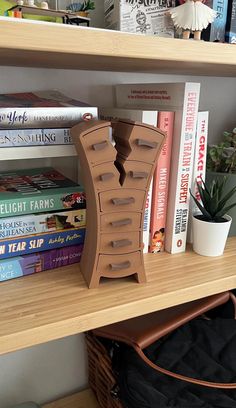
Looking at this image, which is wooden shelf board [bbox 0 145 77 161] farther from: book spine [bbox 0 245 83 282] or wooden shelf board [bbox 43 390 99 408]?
wooden shelf board [bbox 43 390 99 408]

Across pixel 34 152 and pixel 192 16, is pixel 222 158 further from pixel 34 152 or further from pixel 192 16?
pixel 34 152

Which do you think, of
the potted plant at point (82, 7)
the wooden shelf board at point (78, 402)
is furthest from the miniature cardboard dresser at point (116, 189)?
the wooden shelf board at point (78, 402)

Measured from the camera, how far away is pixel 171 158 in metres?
0.67

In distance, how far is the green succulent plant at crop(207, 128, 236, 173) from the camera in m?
0.78

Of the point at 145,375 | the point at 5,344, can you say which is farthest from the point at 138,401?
the point at 5,344

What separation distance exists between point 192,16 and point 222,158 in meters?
0.31

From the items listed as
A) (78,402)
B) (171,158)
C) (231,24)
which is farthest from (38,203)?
(78,402)

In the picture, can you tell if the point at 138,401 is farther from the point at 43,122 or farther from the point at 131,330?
the point at 43,122

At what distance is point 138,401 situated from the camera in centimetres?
62

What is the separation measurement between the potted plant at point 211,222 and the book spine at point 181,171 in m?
0.03

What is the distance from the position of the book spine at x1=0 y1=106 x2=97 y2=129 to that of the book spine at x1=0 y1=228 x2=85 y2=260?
0.18m

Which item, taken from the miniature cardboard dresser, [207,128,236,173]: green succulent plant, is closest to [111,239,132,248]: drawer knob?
the miniature cardboard dresser

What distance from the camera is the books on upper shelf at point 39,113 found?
0.55 metres

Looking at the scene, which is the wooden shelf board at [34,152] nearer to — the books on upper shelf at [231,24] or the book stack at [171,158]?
the book stack at [171,158]
